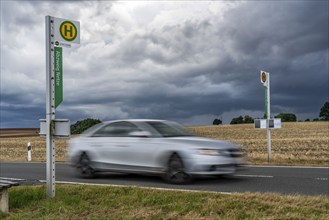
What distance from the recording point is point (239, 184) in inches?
410

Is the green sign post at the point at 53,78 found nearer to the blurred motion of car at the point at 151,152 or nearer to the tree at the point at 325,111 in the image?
the blurred motion of car at the point at 151,152

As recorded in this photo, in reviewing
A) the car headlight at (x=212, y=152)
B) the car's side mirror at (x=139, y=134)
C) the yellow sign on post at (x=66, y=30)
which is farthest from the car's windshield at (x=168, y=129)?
the yellow sign on post at (x=66, y=30)

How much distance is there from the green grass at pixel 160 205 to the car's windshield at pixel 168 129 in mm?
2868

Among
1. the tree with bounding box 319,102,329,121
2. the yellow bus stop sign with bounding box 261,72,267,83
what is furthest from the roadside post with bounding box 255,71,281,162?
the tree with bounding box 319,102,329,121

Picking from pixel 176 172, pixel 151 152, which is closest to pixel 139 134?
pixel 151 152

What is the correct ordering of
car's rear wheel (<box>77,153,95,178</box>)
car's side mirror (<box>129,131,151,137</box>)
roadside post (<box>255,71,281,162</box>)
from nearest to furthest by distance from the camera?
car's side mirror (<box>129,131,151,137</box>) < car's rear wheel (<box>77,153,95,178</box>) < roadside post (<box>255,71,281,162</box>)

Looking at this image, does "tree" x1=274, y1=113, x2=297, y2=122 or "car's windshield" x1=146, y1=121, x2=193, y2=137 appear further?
"tree" x1=274, y1=113, x2=297, y2=122

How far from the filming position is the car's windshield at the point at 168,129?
36.7 ft

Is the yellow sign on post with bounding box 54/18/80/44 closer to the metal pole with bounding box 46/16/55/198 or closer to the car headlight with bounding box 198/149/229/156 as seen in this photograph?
the metal pole with bounding box 46/16/55/198

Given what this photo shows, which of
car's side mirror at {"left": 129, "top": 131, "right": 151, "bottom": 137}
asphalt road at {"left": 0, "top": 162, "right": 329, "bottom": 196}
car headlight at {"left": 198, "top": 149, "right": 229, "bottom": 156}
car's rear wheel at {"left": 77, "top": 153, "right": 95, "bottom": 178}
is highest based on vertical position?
car's side mirror at {"left": 129, "top": 131, "right": 151, "bottom": 137}

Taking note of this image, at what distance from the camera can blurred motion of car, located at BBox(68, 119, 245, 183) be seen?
1025cm

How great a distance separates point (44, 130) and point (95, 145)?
376 cm

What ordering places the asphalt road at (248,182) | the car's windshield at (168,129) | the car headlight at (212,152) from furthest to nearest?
1. the car's windshield at (168,129)
2. the car headlight at (212,152)
3. the asphalt road at (248,182)

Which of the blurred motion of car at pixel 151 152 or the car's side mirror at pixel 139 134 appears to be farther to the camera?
the car's side mirror at pixel 139 134
